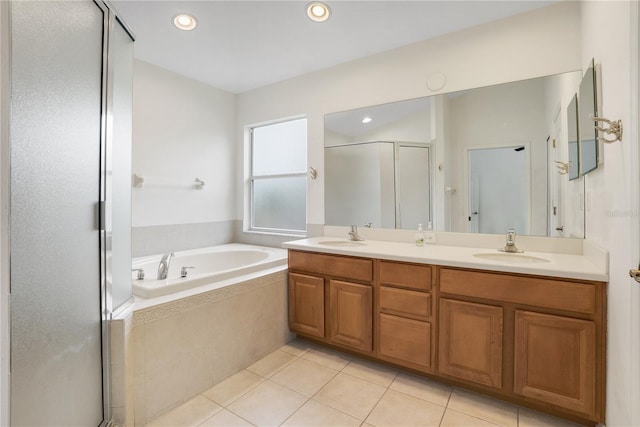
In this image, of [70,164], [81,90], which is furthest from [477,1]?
[70,164]

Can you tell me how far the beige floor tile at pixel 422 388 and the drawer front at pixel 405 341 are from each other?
0.38 feet

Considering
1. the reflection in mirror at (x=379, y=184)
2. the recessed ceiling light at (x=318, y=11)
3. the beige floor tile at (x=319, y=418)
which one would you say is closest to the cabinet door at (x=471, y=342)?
the beige floor tile at (x=319, y=418)

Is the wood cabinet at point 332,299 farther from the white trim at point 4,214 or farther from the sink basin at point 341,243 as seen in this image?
the white trim at point 4,214

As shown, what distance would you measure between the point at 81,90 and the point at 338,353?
7.08 ft

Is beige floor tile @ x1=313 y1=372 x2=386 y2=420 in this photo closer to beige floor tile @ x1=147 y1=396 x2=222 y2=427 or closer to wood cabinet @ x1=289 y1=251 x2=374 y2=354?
wood cabinet @ x1=289 y1=251 x2=374 y2=354

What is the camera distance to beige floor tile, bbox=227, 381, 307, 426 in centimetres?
156

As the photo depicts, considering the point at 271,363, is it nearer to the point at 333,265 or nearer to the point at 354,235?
the point at 333,265

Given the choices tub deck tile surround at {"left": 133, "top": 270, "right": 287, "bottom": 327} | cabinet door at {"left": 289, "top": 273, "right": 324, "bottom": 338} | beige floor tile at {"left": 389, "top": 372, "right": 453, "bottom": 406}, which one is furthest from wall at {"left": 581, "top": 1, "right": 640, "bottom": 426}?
tub deck tile surround at {"left": 133, "top": 270, "right": 287, "bottom": 327}

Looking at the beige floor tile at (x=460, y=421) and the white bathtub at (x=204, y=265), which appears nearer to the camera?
the beige floor tile at (x=460, y=421)

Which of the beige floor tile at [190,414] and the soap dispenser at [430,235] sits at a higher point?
the soap dispenser at [430,235]

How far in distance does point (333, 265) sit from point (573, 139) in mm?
1640

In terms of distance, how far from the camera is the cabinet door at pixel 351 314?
2.01 m

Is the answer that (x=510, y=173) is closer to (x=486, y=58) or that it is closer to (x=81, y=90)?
(x=486, y=58)

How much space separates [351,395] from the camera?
1747mm
